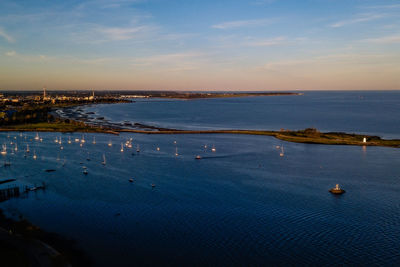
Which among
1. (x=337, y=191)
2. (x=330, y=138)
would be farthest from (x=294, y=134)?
(x=337, y=191)

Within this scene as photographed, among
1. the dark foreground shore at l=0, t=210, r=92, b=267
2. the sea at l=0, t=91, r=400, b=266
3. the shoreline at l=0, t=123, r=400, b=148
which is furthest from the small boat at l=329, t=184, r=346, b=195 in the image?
the shoreline at l=0, t=123, r=400, b=148

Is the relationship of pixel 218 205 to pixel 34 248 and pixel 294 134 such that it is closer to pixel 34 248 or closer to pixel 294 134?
pixel 34 248

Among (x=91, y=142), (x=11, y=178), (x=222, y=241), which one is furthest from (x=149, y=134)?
(x=222, y=241)

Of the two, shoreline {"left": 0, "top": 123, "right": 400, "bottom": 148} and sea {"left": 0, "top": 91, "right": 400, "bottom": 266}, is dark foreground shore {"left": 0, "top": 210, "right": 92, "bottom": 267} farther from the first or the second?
shoreline {"left": 0, "top": 123, "right": 400, "bottom": 148}

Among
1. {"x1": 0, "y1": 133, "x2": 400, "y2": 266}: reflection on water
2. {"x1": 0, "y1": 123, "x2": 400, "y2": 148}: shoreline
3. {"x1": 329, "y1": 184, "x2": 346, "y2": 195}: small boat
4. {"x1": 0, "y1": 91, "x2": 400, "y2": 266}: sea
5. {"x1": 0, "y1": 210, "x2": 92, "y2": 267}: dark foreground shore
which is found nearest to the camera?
{"x1": 0, "y1": 210, "x2": 92, "y2": 267}: dark foreground shore

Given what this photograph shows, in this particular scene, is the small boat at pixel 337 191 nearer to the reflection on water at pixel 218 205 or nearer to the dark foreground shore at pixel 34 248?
the reflection on water at pixel 218 205

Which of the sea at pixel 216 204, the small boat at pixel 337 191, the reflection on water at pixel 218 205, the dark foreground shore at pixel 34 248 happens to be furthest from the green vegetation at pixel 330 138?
the dark foreground shore at pixel 34 248

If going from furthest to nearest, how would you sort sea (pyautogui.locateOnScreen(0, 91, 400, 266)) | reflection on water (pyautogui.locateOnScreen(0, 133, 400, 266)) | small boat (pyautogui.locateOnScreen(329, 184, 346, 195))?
small boat (pyautogui.locateOnScreen(329, 184, 346, 195)), reflection on water (pyautogui.locateOnScreen(0, 133, 400, 266)), sea (pyautogui.locateOnScreen(0, 91, 400, 266))

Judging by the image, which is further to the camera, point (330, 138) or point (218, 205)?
point (330, 138)
